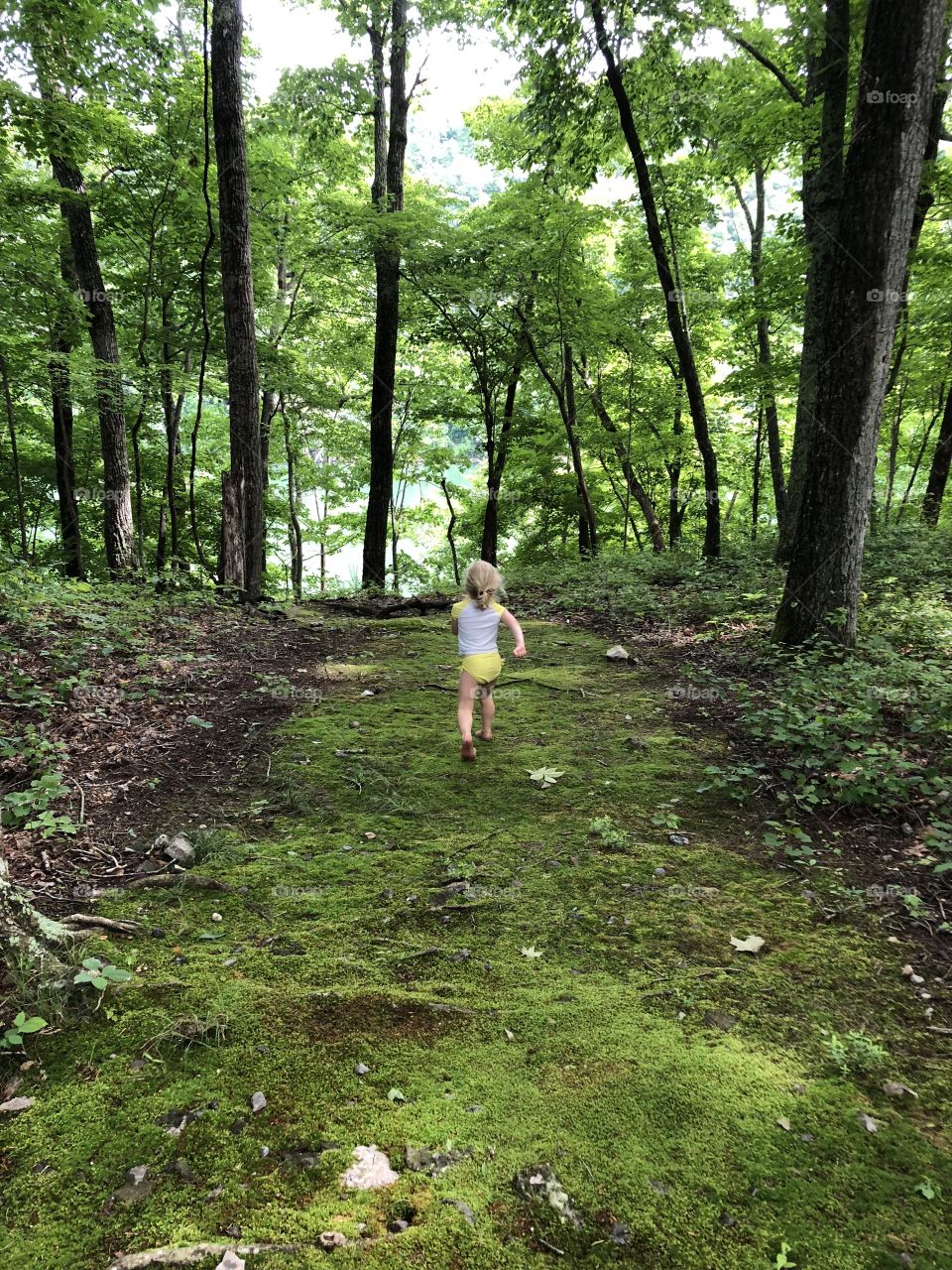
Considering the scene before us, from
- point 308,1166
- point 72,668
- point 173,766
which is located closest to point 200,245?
point 72,668

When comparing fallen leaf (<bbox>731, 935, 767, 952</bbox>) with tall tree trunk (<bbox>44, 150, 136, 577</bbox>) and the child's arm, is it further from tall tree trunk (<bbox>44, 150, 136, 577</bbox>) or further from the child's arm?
tall tree trunk (<bbox>44, 150, 136, 577</bbox>)

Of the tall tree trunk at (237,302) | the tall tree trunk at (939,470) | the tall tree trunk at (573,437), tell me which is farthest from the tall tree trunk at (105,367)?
the tall tree trunk at (939,470)

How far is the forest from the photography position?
6.11ft

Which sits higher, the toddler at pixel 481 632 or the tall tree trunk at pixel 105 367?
the tall tree trunk at pixel 105 367

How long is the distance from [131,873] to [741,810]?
361cm

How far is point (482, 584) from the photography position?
5293 millimetres

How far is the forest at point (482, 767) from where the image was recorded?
1861 mm

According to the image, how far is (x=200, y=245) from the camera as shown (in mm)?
12609

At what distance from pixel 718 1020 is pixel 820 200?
34.8ft

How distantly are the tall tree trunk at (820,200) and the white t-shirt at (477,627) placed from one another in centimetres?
427

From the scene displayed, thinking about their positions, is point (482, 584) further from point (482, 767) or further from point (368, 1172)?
point (368, 1172)

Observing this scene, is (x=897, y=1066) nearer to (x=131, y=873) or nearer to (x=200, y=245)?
(x=131, y=873)

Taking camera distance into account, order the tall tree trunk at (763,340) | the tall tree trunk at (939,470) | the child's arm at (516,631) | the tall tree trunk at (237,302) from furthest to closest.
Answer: the tall tree trunk at (763,340)
the tall tree trunk at (939,470)
the tall tree trunk at (237,302)
the child's arm at (516,631)

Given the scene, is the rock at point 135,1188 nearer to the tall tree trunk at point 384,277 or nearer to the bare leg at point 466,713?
the bare leg at point 466,713
